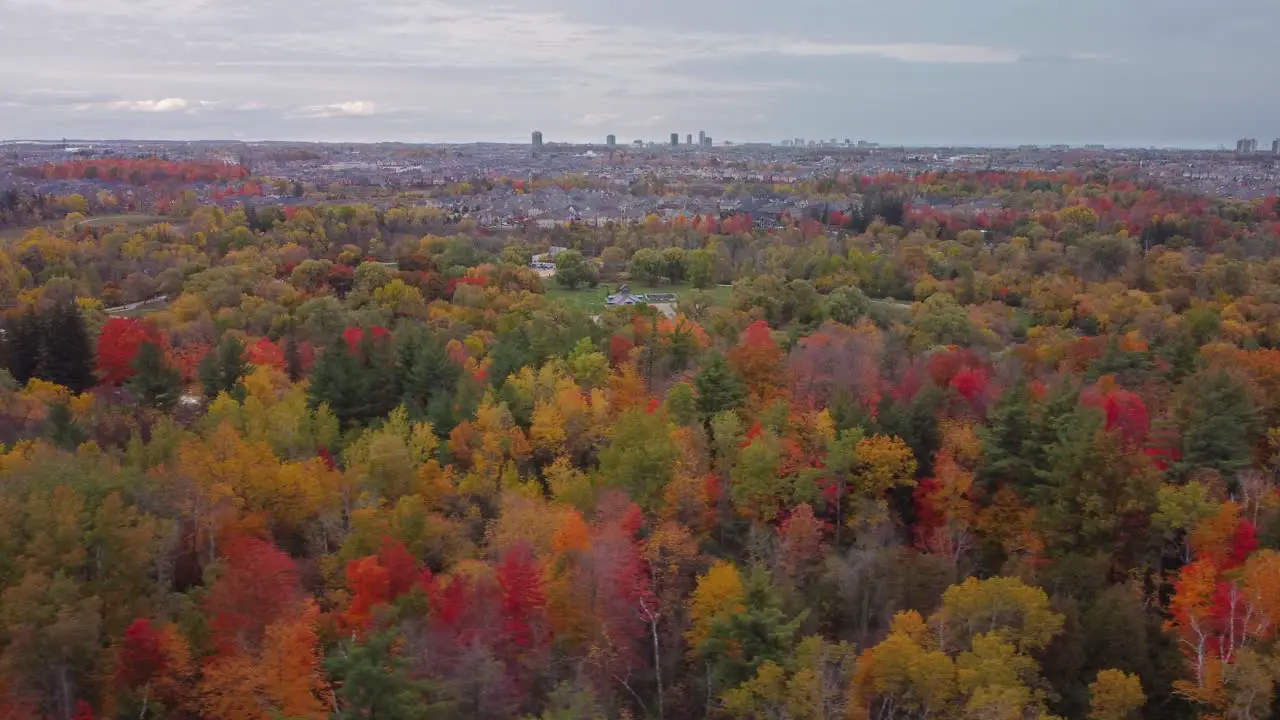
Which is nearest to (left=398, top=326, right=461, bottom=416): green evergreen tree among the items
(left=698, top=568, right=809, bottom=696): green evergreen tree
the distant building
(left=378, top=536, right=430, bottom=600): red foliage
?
(left=378, top=536, right=430, bottom=600): red foliage

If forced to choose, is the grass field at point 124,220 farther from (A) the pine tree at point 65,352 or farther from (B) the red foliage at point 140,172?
(A) the pine tree at point 65,352

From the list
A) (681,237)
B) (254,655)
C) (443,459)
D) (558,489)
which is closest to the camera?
(254,655)

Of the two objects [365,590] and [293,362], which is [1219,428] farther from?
[293,362]

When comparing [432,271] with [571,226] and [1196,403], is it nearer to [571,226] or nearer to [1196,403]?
[571,226]

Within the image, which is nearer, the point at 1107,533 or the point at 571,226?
the point at 1107,533

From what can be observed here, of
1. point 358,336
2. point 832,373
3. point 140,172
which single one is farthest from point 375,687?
point 140,172

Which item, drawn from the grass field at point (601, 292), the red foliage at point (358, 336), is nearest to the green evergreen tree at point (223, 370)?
the red foliage at point (358, 336)

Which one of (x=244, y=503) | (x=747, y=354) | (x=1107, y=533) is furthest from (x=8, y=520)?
(x=1107, y=533)
